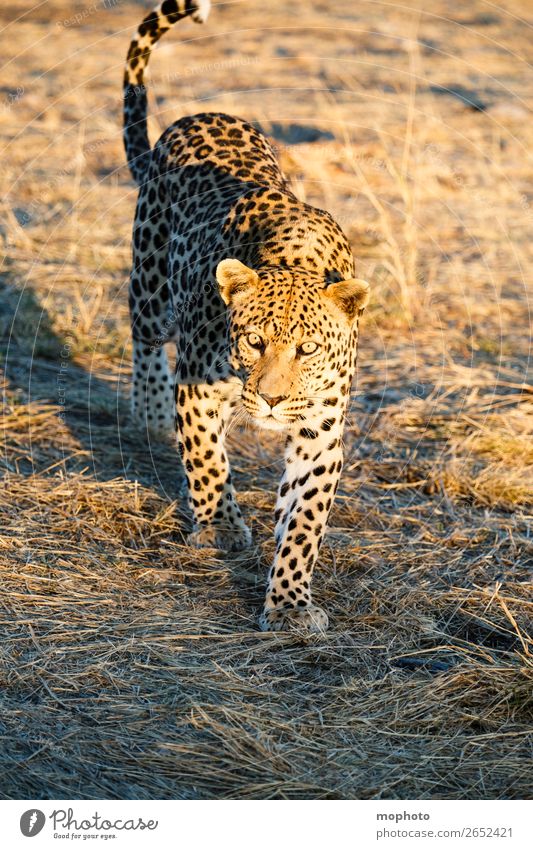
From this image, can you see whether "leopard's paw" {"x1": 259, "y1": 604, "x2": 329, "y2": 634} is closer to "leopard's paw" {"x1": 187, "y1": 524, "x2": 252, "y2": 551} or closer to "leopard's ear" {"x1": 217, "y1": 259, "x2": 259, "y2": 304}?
Answer: "leopard's paw" {"x1": 187, "y1": 524, "x2": 252, "y2": 551}

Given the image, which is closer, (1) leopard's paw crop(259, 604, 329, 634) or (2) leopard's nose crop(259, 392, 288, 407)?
(2) leopard's nose crop(259, 392, 288, 407)

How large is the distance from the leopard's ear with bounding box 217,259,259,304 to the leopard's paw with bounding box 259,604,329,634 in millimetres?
1655

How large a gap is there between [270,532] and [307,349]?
1.84 meters

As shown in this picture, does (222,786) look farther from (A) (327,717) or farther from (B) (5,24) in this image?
(B) (5,24)

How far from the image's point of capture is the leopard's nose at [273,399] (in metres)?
5.40

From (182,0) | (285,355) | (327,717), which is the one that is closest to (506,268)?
(182,0)

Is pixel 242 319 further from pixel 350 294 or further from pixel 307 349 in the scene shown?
pixel 350 294

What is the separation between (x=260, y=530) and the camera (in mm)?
6969

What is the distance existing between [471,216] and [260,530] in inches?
282

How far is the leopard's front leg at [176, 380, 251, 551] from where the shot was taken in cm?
641

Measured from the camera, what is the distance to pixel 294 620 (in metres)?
5.79

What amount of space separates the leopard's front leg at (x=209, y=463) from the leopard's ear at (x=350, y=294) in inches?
36.2

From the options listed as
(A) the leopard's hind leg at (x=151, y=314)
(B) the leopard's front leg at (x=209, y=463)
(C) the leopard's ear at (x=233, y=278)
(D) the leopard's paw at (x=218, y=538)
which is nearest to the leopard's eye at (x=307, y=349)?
(C) the leopard's ear at (x=233, y=278)

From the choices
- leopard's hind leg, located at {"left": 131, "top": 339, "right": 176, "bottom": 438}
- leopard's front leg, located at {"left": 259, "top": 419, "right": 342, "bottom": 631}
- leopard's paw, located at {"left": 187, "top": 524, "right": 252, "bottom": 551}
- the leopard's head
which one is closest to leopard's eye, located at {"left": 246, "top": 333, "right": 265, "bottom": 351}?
Answer: the leopard's head
